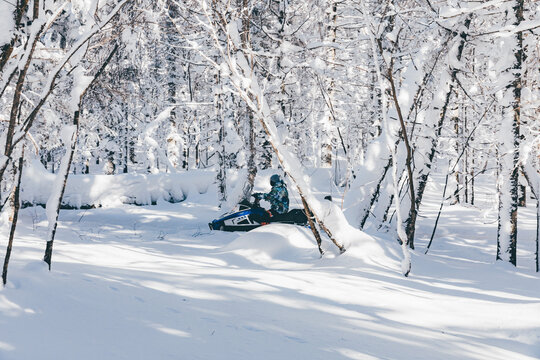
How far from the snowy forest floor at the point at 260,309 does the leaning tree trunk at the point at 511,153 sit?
1.81 meters

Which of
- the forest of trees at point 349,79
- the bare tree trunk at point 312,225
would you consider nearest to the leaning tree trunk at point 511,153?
the forest of trees at point 349,79

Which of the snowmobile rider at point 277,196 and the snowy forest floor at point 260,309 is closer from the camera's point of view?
the snowy forest floor at point 260,309

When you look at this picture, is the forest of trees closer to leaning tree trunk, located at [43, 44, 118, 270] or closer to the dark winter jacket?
leaning tree trunk, located at [43, 44, 118, 270]

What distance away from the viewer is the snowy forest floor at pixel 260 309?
9.37 ft

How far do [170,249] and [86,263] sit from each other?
323cm

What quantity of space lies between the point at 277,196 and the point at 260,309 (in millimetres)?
6492

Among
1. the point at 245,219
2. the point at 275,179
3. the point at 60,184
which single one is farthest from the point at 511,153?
the point at 60,184

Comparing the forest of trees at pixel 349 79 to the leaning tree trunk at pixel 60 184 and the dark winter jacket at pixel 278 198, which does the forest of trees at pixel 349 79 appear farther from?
the dark winter jacket at pixel 278 198

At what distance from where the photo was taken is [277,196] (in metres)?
10.2

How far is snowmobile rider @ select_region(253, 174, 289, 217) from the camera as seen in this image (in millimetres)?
10180

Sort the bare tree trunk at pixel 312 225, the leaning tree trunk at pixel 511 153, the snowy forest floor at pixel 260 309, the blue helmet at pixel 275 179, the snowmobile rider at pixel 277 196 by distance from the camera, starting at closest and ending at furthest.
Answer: the snowy forest floor at pixel 260 309, the bare tree trunk at pixel 312 225, the leaning tree trunk at pixel 511 153, the blue helmet at pixel 275 179, the snowmobile rider at pixel 277 196

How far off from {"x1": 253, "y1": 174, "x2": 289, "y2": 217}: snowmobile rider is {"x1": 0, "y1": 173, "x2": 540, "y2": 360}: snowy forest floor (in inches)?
121

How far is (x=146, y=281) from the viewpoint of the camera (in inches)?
172

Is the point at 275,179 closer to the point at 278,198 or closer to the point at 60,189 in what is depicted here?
the point at 278,198
